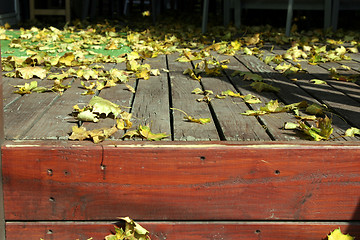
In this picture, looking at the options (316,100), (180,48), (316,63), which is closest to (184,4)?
(180,48)

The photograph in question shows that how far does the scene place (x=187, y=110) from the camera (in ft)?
6.50

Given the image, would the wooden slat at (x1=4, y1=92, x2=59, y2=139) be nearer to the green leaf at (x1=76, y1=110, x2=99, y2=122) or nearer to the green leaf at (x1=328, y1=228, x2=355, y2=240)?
the green leaf at (x1=76, y1=110, x2=99, y2=122)

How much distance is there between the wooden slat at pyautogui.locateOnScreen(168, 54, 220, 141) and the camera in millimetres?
1635

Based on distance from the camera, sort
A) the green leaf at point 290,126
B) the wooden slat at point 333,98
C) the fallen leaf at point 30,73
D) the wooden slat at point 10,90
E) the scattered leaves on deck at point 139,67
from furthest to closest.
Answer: the fallen leaf at point 30,73, the wooden slat at point 10,90, the wooden slat at point 333,98, the scattered leaves on deck at point 139,67, the green leaf at point 290,126

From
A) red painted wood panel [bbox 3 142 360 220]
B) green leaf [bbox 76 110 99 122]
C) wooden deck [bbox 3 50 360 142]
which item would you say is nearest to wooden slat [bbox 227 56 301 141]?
wooden deck [bbox 3 50 360 142]

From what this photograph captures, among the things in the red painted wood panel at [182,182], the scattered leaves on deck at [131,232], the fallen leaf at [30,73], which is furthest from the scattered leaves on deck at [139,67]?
the scattered leaves on deck at [131,232]

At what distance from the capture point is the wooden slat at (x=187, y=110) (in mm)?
1635

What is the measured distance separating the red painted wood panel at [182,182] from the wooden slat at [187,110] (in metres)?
0.11

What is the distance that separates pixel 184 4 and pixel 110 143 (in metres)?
12.0

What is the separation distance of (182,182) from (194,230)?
0.18 metres

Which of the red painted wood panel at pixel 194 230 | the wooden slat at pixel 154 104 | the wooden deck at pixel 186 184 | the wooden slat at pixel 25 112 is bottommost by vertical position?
the red painted wood panel at pixel 194 230

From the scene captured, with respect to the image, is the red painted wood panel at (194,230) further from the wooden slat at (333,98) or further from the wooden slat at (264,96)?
the wooden slat at (333,98)

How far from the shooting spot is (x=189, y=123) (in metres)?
1.78

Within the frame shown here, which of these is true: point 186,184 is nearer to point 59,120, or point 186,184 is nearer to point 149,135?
point 149,135
